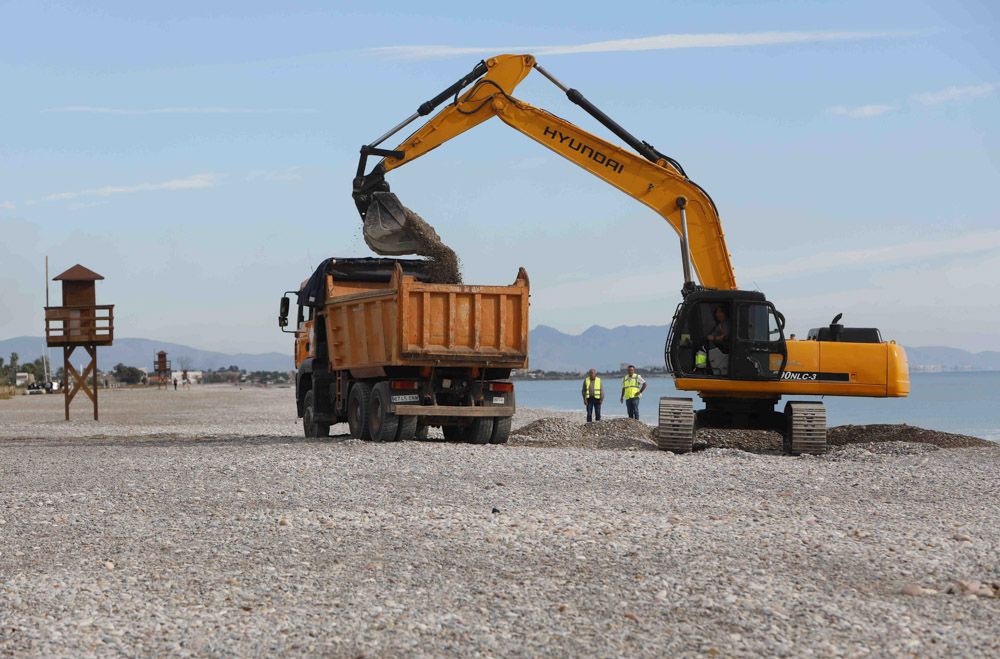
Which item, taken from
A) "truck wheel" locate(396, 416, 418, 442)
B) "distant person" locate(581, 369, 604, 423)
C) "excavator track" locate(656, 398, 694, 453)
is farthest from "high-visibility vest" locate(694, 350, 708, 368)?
"distant person" locate(581, 369, 604, 423)

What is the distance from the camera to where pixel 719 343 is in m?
19.3

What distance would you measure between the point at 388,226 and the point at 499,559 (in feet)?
43.3

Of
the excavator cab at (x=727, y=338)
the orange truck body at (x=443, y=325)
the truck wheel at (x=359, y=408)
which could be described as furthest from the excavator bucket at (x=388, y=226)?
the excavator cab at (x=727, y=338)

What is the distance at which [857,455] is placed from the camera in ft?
61.8

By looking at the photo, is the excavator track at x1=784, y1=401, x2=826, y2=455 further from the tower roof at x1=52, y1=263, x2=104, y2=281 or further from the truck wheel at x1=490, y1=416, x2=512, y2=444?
the tower roof at x1=52, y1=263, x2=104, y2=281

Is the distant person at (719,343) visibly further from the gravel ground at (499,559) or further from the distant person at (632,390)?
the distant person at (632,390)

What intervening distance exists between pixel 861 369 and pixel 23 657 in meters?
15.0

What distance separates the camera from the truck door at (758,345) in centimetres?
1903

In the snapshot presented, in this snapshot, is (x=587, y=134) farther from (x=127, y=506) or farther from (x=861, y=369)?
(x=127, y=506)

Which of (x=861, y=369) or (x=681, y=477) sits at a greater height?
(x=861, y=369)

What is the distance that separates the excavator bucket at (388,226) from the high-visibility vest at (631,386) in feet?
37.3

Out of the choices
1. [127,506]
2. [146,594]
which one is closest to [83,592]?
[146,594]

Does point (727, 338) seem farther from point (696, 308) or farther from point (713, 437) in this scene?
point (713, 437)

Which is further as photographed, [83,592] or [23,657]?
[83,592]
